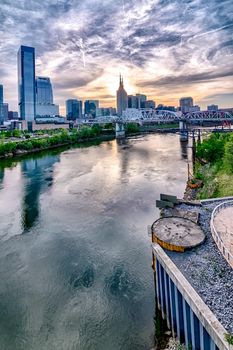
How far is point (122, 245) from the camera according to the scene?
42.3ft

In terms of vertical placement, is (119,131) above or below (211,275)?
above

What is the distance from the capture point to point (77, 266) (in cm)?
1135

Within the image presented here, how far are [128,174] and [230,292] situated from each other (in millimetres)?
23125

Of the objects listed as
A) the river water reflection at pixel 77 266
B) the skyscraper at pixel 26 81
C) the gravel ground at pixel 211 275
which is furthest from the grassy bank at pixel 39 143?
the skyscraper at pixel 26 81

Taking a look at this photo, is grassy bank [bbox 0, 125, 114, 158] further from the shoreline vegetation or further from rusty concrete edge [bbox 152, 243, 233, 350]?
rusty concrete edge [bbox 152, 243, 233, 350]

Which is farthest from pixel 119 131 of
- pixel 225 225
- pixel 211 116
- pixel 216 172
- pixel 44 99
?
pixel 44 99

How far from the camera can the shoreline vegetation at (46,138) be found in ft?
153

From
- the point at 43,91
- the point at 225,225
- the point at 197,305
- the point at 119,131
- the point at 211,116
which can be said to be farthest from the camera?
the point at 43,91

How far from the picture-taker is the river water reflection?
26.1 feet

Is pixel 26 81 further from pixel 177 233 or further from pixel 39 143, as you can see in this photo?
pixel 177 233

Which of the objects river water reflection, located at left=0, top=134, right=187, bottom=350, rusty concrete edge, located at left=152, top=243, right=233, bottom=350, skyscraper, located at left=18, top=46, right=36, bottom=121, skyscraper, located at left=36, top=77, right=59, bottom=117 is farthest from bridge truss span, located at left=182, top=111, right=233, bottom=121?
skyscraper, located at left=36, top=77, right=59, bottom=117

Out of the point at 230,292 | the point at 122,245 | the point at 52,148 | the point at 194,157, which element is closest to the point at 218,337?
the point at 230,292

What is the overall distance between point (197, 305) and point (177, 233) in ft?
11.1

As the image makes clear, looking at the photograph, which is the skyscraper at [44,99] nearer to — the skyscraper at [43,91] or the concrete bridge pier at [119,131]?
the skyscraper at [43,91]
